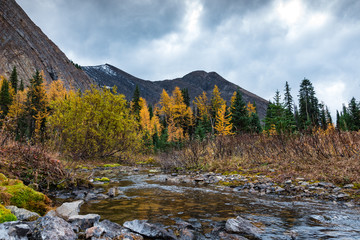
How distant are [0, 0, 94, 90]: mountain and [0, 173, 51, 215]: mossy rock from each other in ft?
216

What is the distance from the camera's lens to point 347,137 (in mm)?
8102

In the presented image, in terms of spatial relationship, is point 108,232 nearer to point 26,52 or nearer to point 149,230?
point 149,230

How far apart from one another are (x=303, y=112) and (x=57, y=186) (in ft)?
176

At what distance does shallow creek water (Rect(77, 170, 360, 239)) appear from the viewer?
326cm

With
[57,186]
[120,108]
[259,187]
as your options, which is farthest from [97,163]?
[259,187]

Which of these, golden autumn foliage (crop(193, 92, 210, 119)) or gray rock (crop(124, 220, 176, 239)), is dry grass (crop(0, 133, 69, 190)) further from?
golden autumn foliage (crop(193, 92, 210, 119))

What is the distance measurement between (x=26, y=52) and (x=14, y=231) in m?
81.4

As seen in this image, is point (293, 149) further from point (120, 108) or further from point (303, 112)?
point (303, 112)

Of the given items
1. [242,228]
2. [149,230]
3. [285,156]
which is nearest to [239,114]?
[285,156]

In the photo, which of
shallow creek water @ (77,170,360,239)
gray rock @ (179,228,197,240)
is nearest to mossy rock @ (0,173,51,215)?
shallow creek water @ (77,170,360,239)

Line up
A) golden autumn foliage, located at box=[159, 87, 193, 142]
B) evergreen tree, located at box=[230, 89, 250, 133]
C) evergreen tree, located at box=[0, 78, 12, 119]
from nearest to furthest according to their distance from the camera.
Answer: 1. evergreen tree, located at box=[230, 89, 250, 133]
2. golden autumn foliage, located at box=[159, 87, 193, 142]
3. evergreen tree, located at box=[0, 78, 12, 119]

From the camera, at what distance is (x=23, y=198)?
147 inches

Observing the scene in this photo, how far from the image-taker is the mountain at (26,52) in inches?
2277

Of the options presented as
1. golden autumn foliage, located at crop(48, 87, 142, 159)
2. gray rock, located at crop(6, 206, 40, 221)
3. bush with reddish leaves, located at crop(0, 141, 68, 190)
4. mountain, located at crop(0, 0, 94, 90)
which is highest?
mountain, located at crop(0, 0, 94, 90)
